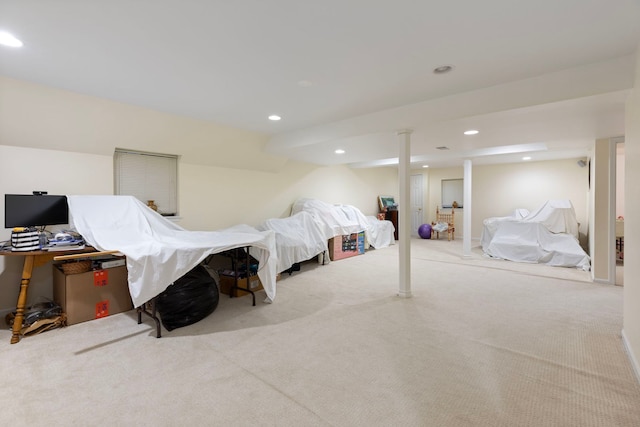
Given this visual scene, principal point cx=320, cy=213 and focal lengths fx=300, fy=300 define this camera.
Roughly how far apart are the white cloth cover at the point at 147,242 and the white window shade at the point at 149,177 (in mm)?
637

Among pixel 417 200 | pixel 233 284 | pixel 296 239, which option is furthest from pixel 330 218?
pixel 417 200

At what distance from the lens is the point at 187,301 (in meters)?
3.03

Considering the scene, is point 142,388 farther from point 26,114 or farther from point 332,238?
point 332,238

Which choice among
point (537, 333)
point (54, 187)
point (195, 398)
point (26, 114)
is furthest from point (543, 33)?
point (54, 187)

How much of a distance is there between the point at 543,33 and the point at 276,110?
263cm

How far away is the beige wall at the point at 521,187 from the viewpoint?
6.97 m

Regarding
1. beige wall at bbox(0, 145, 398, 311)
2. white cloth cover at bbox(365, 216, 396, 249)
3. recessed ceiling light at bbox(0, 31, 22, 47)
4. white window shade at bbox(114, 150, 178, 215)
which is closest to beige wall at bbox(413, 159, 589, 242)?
white cloth cover at bbox(365, 216, 396, 249)

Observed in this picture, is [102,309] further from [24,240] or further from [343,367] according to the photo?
[343,367]

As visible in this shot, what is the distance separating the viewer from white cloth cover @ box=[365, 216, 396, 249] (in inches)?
291

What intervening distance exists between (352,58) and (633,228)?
2.52 m

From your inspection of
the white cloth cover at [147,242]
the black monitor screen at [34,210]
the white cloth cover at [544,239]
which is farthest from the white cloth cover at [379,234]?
the black monitor screen at [34,210]

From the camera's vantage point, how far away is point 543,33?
201 centimetres

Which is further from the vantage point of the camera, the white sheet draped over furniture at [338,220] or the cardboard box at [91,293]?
the white sheet draped over furniture at [338,220]

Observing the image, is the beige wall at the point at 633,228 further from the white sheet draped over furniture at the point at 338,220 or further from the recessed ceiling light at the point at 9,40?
the recessed ceiling light at the point at 9,40
